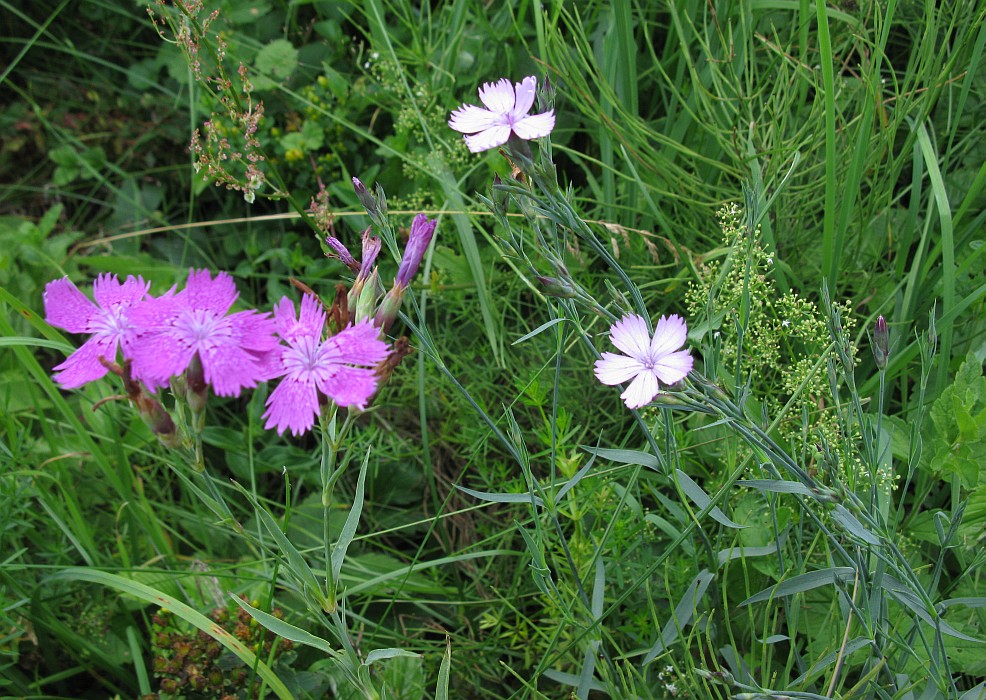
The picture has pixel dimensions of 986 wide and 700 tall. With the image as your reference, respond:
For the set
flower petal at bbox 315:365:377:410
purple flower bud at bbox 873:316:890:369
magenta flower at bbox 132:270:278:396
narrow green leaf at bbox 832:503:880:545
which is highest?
magenta flower at bbox 132:270:278:396

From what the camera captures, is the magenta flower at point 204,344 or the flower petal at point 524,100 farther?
the flower petal at point 524,100

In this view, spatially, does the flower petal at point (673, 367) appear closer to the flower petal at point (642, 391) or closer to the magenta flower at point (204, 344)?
the flower petal at point (642, 391)

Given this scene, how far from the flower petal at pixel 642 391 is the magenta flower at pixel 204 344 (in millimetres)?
398

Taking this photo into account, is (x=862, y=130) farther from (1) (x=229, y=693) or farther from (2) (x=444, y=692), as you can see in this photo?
(1) (x=229, y=693)

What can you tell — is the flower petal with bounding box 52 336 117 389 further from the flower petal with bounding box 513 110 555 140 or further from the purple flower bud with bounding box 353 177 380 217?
the flower petal with bounding box 513 110 555 140

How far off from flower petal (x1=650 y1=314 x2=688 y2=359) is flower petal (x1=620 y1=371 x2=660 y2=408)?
3 cm

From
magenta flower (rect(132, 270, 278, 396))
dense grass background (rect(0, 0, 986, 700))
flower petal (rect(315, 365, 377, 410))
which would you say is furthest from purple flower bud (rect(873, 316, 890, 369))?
magenta flower (rect(132, 270, 278, 396))

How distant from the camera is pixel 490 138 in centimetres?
97

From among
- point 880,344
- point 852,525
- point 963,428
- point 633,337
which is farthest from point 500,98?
point 963,428

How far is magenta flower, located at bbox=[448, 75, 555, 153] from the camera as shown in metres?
0.96

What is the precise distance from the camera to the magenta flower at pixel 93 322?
3.05 feet

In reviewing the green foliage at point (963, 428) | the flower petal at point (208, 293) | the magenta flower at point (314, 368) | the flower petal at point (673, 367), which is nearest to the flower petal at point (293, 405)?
the magenta flower at point (314, 368)

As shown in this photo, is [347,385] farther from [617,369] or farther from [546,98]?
[546,98]

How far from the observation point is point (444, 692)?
112cm
